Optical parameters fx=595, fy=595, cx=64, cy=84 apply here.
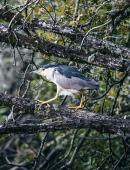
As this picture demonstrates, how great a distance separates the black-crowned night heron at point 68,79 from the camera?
6.08 meters

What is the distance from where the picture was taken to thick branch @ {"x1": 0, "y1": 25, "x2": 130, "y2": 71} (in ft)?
18.7

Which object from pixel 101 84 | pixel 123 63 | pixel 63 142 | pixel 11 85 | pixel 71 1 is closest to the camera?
pixel 123 63

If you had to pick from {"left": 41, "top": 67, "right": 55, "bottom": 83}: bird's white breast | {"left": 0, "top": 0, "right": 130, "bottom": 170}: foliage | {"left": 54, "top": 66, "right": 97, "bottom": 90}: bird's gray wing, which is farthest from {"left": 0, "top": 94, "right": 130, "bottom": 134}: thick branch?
{"left": 41, "top": 67, "right": 55, "bottom": 83}: bird's white breast

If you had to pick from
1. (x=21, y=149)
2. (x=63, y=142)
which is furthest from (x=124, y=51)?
(x=21, y=149)

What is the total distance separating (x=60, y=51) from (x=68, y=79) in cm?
48

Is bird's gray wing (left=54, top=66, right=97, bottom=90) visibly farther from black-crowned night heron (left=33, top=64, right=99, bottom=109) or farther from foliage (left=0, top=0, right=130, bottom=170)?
foliage (left=0, top=0, right=130, bottom=170)

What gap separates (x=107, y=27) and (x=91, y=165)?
7.37 feet

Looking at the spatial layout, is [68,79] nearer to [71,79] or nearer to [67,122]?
[71,79]

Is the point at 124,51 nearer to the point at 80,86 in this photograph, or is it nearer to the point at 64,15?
the point at 80,86

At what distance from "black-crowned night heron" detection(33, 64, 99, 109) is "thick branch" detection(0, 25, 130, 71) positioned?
0.93 feet

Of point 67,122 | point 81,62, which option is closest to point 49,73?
point 81,62

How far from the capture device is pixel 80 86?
6.16 meters

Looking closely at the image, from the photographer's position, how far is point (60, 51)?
19.1ft

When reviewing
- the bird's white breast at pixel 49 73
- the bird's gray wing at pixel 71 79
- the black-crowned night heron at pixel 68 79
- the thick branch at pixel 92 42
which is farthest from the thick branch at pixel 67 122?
the thick branch at pixel 92 42
